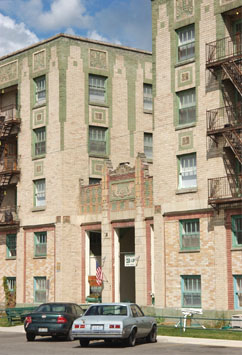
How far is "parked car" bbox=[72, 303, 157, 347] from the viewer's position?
24141 mm

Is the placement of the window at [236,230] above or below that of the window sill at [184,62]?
below

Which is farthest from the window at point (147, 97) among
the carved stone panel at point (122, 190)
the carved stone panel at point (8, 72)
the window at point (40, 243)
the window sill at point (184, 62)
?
the window sill at point (184, 62)

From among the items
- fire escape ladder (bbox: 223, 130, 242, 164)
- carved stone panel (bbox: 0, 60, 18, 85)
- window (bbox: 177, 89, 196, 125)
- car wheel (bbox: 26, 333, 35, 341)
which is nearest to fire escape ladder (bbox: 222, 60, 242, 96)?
fire escape ladder (bbox: 223, 130, 242, 164)

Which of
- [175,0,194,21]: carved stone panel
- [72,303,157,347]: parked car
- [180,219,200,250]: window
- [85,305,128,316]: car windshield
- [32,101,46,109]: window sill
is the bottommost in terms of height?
[72,303,157,347]: parked car

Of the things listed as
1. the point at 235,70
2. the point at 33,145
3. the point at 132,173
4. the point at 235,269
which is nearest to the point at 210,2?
the point at 235,70

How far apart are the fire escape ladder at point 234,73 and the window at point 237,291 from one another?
30.7 feet

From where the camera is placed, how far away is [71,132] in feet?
159

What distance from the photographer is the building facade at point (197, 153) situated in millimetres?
36844

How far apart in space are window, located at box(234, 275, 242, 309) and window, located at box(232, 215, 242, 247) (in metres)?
1.71

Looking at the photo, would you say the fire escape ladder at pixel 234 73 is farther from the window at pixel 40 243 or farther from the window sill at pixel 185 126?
the window at pixel 40 243

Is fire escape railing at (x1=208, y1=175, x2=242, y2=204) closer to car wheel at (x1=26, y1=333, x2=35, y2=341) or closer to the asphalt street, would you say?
the asphalt street

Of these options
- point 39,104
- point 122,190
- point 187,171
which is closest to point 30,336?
point 187,171

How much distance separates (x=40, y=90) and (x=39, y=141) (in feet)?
11.6

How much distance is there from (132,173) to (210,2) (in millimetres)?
11245
